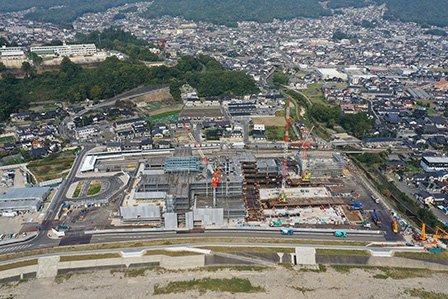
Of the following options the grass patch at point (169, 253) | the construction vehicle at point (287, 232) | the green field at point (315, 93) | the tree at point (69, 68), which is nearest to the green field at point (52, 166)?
the grass patch at point (169, 253)

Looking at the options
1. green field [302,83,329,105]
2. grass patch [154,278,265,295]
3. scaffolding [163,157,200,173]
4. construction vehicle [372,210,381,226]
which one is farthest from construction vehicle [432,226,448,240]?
green field [302,83,329,105]

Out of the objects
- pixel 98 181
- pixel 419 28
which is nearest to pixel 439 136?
pixel 98 181

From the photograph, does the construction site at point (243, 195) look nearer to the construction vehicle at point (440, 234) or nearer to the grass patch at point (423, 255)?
the grass patch at point (423, 255)

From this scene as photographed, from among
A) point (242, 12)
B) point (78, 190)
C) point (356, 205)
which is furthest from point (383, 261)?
point (242, 12)

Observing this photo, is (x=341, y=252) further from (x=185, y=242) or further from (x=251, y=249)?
(x=185, y=242)

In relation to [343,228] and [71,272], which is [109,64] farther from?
[343,228]

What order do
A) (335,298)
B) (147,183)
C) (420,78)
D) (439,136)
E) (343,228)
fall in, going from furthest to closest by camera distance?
(420,78) → (439,136) → (147,183) → (343,228) → (335,298)
